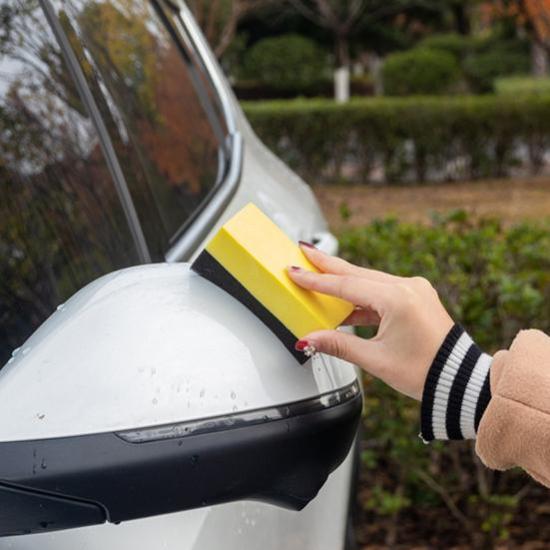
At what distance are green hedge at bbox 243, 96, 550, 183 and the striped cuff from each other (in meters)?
13.8

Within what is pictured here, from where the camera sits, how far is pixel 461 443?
380 cm

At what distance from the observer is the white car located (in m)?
1.12

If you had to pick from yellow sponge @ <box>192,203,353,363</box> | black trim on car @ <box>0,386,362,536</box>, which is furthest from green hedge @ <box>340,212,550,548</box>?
black trim on car @ <box>0,386,362,536</box>

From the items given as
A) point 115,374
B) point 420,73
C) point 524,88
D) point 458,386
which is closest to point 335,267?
point 458,386

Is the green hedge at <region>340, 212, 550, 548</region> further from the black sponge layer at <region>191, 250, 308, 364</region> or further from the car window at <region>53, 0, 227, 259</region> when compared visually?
the black sponge layer at <region>191, 250, 308, 364</region>

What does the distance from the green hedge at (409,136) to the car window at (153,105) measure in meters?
11.9

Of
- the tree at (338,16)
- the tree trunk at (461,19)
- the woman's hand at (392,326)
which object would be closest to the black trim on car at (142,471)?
the woman's hand at (392,326)

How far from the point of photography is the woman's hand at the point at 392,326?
1.30m

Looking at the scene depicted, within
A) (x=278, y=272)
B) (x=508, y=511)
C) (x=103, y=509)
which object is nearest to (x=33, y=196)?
(x=278, y=272)

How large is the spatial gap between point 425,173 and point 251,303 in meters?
14.4

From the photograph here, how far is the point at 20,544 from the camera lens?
47.2 inches

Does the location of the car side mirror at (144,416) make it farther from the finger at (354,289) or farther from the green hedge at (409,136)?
the green hedge at (409,136)

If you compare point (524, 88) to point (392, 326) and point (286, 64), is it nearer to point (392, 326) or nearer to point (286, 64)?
point (286, 64)

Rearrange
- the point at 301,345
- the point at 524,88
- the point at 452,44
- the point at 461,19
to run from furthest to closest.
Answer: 1. the point at 461,19
2. the point at 452,44
3. the point at 524,88
4. the point at 301,345
